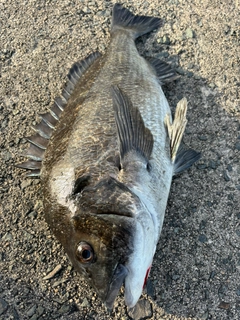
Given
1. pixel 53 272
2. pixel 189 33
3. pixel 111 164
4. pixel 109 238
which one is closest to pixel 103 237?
pixel 109 238

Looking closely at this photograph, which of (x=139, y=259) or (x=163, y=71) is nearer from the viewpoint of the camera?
(x=139, y=259)

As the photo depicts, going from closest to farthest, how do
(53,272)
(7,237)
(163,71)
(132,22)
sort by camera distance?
(53,272) → (7,237) → (163,71) → (132,22)

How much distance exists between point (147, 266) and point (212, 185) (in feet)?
3.90

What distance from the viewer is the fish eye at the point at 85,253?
208 cm

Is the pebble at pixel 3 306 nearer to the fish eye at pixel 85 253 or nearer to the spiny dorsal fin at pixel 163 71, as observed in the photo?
the fish eye at pixel 85 253

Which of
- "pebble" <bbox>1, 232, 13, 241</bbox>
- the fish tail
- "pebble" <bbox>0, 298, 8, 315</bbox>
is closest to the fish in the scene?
the fish tail

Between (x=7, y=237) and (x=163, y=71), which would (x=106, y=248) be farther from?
(x=163, y=71)

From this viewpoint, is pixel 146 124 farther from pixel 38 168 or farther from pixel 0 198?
pixel 0 198

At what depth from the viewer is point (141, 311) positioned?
271 centimetres

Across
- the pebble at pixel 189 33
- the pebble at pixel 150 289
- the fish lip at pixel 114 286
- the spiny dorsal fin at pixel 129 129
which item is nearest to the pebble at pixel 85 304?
the pebble at pixel 150 289

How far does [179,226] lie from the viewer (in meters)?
2.99

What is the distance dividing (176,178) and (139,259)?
1186 mm

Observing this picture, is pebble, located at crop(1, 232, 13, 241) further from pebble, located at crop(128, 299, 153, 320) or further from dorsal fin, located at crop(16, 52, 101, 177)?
pebble, located at crop(128, 299, 153, 320)

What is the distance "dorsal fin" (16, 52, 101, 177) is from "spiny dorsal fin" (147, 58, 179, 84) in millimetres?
621
